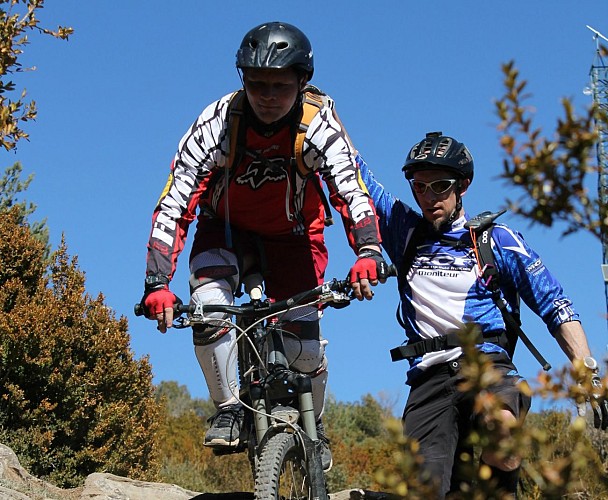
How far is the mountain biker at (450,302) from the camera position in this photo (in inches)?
202

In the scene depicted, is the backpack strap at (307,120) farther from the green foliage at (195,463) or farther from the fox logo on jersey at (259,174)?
the green foliage at (195,463)

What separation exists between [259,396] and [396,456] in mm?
3621

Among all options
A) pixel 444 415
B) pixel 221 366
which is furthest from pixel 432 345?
pixel 221 366

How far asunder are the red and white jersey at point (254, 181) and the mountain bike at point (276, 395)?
1.21ft

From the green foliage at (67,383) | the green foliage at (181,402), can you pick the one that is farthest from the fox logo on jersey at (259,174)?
the green foliage at (181,402)

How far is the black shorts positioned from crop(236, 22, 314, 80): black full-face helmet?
1.73 meters

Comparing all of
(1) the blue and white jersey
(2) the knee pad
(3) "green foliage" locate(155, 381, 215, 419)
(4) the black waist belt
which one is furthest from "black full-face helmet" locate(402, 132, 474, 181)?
(3) "green foliage" locate(155, 381, 215, 419)

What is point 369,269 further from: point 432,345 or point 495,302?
point 495,302

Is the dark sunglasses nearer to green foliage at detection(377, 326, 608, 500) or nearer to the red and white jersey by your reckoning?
the red and white jersey

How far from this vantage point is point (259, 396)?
5465 millimetres

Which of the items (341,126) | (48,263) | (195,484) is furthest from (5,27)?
(195,484)

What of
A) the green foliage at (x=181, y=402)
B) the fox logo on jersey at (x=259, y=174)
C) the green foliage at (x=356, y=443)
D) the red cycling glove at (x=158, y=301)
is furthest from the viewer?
the green foliage at (x=181, y=402)

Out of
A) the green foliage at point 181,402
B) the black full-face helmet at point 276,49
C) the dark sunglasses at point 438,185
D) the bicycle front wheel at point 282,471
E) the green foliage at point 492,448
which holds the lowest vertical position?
the green foliage at point 492,448

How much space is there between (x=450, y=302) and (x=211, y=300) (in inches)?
50.3
